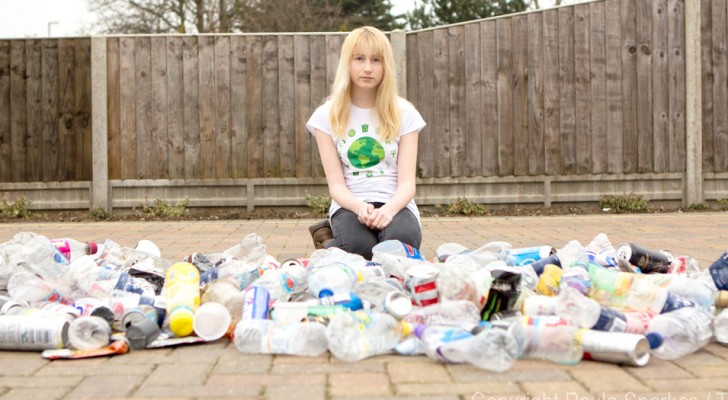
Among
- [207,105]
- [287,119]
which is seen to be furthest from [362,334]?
[207,105]

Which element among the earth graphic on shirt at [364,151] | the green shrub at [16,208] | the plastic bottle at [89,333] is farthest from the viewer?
the green shrub at [16,208]

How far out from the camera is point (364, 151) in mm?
4281

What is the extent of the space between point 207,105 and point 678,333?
6.92 m

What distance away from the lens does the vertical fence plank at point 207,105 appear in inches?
341

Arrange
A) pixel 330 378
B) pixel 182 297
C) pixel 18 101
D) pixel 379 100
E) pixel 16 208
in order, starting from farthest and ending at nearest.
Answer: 1. pixel 18 101
2. pixel 16 208
3. pixel 379 100
4. pixel 182 297
5. pixel 330 378

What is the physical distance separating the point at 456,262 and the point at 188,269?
1165mm

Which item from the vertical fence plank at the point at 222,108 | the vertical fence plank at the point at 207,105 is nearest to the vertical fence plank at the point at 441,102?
the vertical fence plank at the point at 222,108

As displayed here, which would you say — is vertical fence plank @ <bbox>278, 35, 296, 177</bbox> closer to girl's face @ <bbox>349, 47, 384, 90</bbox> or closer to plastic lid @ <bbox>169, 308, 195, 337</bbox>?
girl's face @ <bbox>349, 47, 384, 90</bbox>

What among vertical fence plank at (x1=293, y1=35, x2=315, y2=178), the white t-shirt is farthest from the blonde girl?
vertical fence plank at (x1=293, y1=35, x2=315, y2=178)

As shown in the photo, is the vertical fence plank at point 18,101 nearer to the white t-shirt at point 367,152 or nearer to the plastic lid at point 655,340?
the white t-shirt at point 367,152

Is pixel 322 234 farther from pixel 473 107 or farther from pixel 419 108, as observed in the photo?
pixel 473 107

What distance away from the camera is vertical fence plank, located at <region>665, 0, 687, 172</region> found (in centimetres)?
876

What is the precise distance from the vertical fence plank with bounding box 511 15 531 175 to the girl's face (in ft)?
15.8

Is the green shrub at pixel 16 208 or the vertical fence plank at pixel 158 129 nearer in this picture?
the green shrub at pixel 16 208
